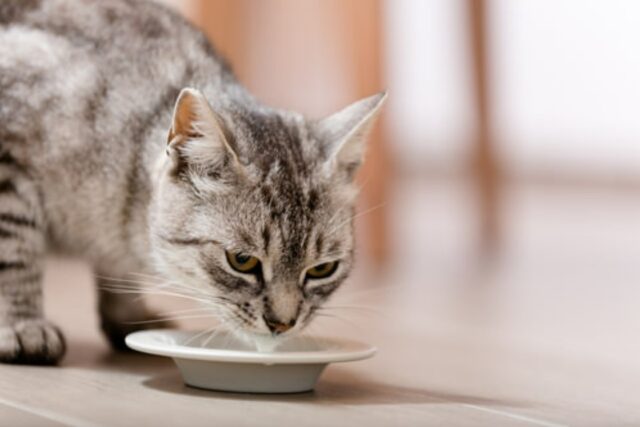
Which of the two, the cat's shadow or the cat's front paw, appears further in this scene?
the cat's front paw

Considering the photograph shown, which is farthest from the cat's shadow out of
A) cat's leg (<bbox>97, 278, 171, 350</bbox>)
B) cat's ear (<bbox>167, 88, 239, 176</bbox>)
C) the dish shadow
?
cat's ear (<bbox>167, 88, 239, 176</bbox>)

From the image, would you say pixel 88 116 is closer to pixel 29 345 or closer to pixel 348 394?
pixel 29 345

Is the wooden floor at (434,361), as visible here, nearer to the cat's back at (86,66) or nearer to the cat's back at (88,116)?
the cat's back at (88,116)

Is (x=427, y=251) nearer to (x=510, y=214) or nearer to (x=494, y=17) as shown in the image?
(x=510, y=214)

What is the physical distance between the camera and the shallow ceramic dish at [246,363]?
4.66 ft

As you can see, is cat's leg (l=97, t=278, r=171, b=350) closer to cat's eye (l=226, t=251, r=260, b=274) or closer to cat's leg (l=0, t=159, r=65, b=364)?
cat's leg (l=0, t=159, r=65, b=364)

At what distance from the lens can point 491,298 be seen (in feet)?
9.18

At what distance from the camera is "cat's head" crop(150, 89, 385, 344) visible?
4.89 feet

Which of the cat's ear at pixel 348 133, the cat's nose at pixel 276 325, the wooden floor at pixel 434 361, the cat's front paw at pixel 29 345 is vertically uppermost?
the cat's ear at pixel 348 133

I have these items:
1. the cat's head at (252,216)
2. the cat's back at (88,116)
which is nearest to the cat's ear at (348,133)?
the cat's head at (252,216)

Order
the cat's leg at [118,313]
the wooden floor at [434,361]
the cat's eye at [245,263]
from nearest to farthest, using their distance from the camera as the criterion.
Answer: the wooden floor at [434,361]
the cat's eye at [245,263]
the cat's leg at [118,313]

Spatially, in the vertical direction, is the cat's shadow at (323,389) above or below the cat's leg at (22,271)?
below

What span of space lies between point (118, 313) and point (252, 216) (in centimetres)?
55

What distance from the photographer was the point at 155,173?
166 centimetres
